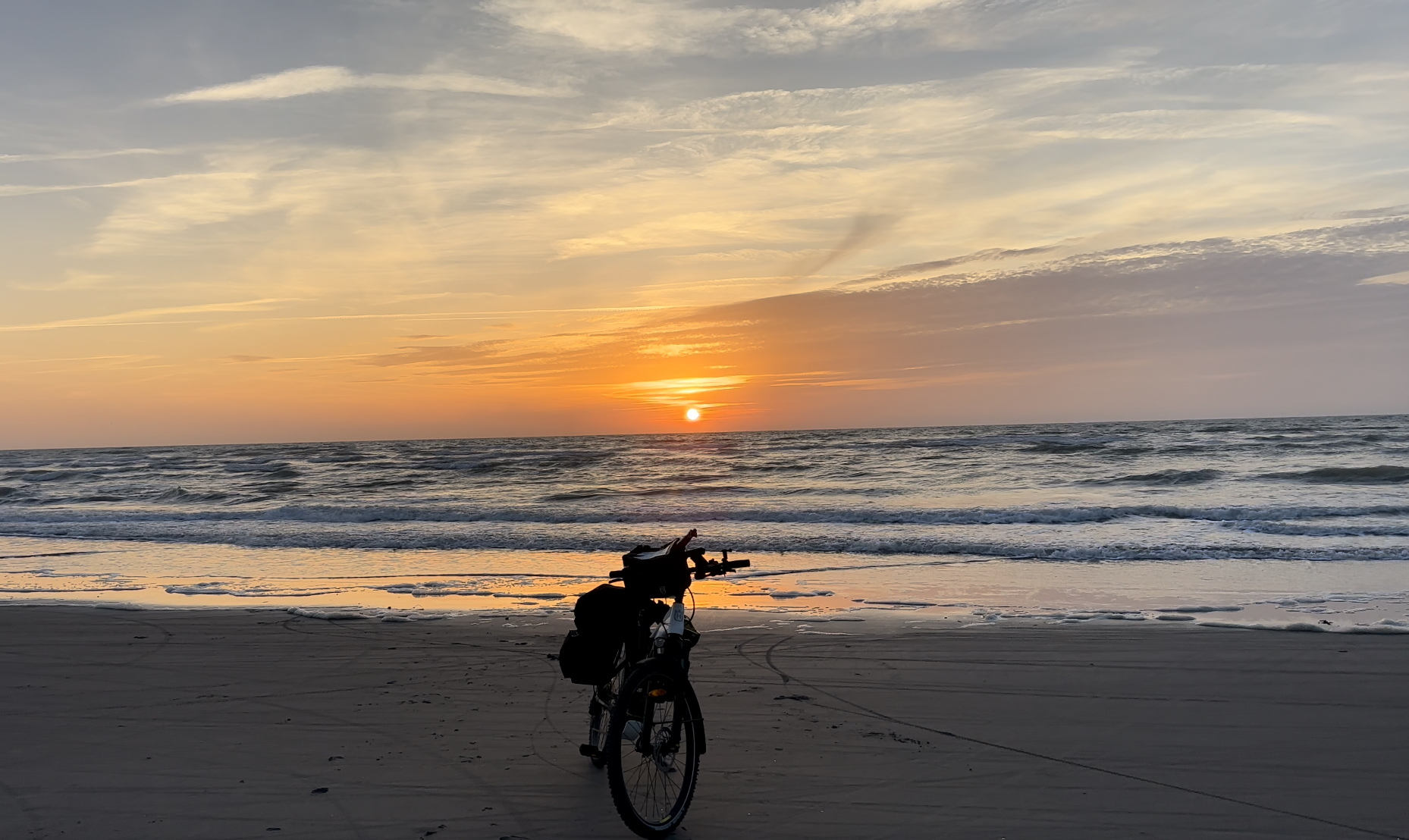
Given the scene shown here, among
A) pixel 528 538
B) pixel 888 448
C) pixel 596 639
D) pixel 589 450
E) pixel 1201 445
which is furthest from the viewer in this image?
pixel 589 450

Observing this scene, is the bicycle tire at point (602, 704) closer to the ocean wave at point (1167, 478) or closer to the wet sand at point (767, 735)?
the wet sand at point (767, 735)

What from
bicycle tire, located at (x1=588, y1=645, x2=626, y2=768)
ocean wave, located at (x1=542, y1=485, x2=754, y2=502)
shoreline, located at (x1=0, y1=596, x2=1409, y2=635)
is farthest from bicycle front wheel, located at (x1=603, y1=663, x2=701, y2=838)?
ocean wave, located at (x1=542, y1=485, x2=754, y2=502)

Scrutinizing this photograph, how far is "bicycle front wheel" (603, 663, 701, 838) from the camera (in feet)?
11.9

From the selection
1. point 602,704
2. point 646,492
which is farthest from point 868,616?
point 646,492

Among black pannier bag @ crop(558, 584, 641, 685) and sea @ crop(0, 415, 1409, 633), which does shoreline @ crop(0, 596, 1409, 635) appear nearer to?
sea @ crop(0, 415, 1409, 633)

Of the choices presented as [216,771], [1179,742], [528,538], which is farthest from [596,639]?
[528,538]

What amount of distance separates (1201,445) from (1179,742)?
3852 cm

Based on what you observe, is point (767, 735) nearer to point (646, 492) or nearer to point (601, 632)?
point (601, 632)

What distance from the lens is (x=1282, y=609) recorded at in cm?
884

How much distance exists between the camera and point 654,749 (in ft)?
12.7

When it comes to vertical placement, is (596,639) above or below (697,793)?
above

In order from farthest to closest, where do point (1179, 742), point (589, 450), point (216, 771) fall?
point (589, 450) < point (1179, 742) < point (216, 771)

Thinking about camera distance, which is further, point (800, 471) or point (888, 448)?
point (888, 448)

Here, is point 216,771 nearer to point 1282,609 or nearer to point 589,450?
point 1282,609
